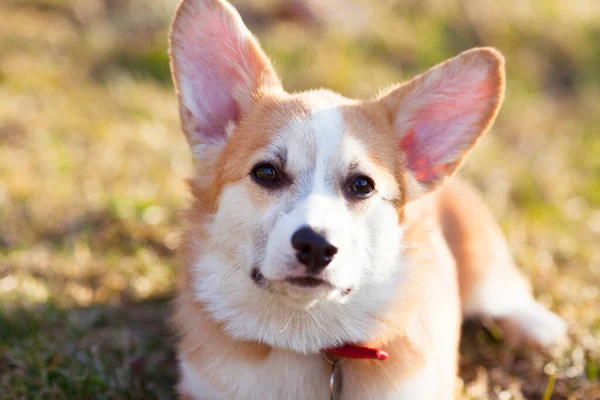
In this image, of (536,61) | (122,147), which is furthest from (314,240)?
(536,61)

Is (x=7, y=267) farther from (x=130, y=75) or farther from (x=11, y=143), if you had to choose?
(x=130, y=75)

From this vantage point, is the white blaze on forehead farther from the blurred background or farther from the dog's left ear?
the blurred background

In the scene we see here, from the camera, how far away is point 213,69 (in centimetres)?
317

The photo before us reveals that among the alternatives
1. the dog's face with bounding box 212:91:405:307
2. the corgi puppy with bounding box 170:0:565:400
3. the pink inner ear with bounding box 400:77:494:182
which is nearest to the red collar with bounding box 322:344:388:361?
the corgi puppy with bounding box 170:0:565:400

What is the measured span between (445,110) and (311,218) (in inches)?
38.7

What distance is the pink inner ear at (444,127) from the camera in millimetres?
3033

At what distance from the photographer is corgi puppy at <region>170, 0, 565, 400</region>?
2.75 m

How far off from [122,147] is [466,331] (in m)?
3.04

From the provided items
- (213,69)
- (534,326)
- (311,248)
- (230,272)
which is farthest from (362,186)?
(534,326)

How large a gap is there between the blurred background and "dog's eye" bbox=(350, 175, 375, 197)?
101cm

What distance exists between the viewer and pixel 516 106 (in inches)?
280

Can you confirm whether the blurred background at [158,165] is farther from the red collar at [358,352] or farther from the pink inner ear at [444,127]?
the pink inner ear at [444,127]

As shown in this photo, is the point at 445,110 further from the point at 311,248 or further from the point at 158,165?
the point at 158,165

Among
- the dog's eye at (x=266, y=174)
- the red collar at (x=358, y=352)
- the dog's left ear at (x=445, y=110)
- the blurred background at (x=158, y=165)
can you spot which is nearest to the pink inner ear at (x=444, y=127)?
the dog's left ear at (x=445, y=110)
